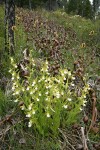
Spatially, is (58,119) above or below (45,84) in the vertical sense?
below

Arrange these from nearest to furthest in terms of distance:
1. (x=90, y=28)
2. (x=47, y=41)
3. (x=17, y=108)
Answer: (x=17, y=108) < (x=47, y=41) < (x=90, y=28)

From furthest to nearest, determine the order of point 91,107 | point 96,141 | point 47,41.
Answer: point 47,41, point 91,107, point 96,141

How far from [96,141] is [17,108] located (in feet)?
3.88

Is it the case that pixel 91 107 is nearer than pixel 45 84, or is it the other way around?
pixel 45 84

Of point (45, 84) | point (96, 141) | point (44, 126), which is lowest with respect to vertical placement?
point (96, 141)

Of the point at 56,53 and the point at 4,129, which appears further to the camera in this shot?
the point at 56,53

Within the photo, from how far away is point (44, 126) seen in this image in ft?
12.8

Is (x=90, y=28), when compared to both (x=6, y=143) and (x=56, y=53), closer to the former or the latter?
(x=56, y=53)

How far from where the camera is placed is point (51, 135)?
398 centimetres

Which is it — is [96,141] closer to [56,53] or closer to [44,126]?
[44,126]

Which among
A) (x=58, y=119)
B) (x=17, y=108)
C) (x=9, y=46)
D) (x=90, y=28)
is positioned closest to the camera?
(x=58, y=119)

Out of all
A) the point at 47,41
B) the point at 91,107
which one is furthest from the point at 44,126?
the point at 47,41

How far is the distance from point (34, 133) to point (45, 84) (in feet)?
2.31

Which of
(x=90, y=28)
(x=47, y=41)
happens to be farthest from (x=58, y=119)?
(x=90, y=28)
